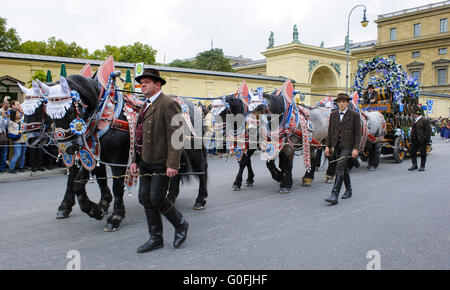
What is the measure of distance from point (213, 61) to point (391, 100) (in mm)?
36021

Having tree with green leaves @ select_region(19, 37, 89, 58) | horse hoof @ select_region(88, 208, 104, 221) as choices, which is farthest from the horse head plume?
tree with green leaves @ select_region(19, 37, 89, 58)

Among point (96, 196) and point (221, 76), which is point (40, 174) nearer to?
point (96, 196)

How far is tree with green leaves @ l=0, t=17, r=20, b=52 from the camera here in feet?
101

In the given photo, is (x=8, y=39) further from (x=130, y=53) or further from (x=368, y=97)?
(x=368, y=97)

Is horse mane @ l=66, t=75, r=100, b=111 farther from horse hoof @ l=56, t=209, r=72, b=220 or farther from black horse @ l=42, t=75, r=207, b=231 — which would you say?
horse hoof @ l=56, t=209, r=72, b=220

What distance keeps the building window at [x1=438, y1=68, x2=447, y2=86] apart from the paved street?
56.4 m

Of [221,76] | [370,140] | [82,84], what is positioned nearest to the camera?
[82,84]

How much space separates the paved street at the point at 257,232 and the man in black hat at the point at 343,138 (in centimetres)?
41

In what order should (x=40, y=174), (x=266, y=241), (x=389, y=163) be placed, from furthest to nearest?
1. (x=389, y=163)
2. (x=40, y=174)
3. (x=266, y=241)

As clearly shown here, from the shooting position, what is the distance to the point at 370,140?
410 inches

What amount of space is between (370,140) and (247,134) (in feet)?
16.5

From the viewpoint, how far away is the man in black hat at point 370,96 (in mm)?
12016

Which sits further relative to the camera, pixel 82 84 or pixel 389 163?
pixel 389 163
